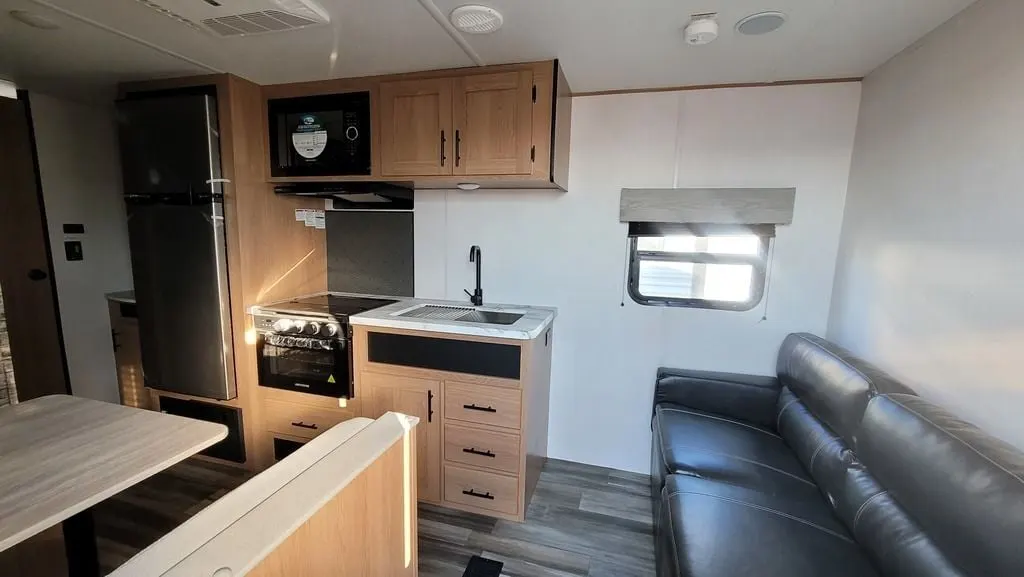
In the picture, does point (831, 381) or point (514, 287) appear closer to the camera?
point (831, 381)

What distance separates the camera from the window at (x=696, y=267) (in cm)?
234

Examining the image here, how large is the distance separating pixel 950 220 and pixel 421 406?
2403 mm

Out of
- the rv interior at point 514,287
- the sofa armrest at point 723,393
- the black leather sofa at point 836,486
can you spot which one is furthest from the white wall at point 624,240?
the black leather sofa at point 836,486

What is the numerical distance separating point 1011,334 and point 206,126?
138 inches

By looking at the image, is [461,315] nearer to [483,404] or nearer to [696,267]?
[483,404]

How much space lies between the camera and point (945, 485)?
3.45ft

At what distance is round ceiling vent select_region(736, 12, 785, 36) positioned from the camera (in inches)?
60.1

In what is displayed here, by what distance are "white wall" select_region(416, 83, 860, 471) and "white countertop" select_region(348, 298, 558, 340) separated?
16 centimetres

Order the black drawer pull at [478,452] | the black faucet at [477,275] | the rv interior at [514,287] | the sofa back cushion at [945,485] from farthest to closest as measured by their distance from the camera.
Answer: the black faucet at [477,275], the black drawer pull at [478,452], the rv interior at [514,287], the sofa back cushion at [945,485]

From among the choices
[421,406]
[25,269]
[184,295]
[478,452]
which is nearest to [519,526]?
[478,452]

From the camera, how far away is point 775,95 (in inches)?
85.8

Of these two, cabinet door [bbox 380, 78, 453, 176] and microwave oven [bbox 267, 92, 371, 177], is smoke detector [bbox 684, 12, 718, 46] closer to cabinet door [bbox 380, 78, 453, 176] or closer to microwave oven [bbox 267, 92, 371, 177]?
cabinet door [bbox 380, 78, 453, 176]

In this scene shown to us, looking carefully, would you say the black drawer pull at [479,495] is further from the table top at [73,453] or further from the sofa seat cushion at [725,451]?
the table top at [73,453]

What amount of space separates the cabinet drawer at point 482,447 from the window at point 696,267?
118cm
